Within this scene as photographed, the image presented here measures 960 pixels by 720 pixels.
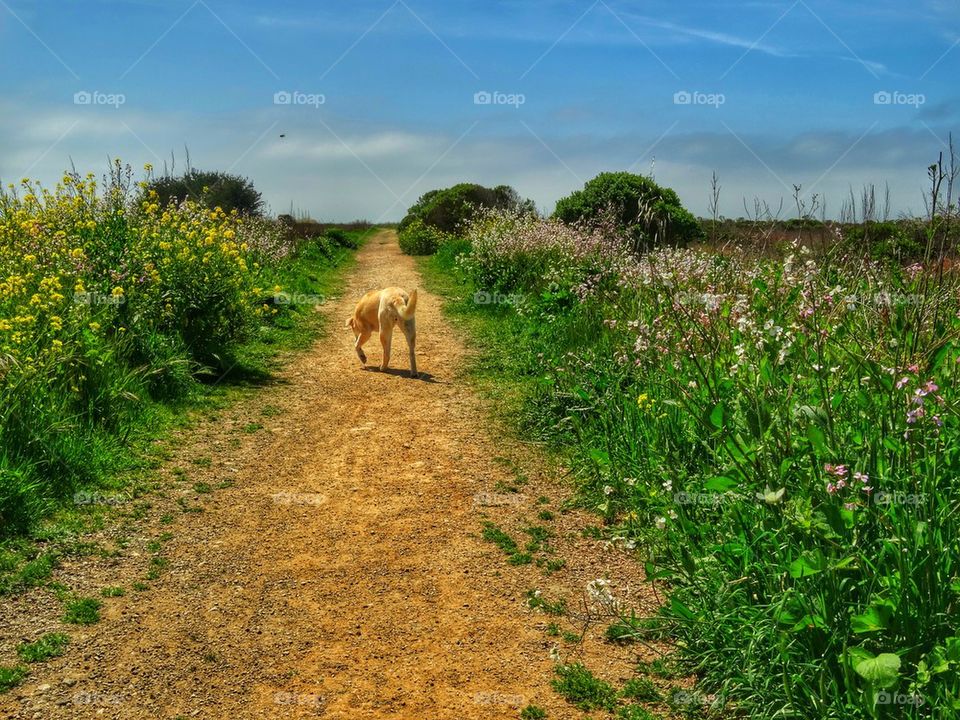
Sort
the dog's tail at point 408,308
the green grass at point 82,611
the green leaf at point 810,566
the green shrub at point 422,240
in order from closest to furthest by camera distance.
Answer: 1. the green leaf at point 810,566
2. the green grass at point 82,611
3. the dog's tail at point 408,308
4. the green shrub at point 422,240

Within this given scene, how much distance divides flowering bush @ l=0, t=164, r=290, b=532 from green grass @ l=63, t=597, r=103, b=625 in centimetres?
116

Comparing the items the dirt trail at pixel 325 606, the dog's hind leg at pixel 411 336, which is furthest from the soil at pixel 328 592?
the dog's hind leg at pixel 411 336

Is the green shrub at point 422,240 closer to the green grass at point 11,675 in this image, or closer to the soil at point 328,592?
the soil at point 328,592

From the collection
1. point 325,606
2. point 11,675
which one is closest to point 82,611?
point 11,675

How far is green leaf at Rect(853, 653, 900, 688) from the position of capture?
3086mm

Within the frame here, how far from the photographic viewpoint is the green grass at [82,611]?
481cm

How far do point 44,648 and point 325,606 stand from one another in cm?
149

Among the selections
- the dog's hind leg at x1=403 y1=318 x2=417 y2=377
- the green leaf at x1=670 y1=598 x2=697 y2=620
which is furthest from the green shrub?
the green leaf at x1=670 y1=598 x2=697 y2=620

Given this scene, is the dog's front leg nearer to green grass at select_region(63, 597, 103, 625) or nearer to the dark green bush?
the dark green bush

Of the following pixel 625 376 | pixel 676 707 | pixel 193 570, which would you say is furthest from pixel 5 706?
pixel 625 376

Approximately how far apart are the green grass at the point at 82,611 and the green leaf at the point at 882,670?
3.99 meters

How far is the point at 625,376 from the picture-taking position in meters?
7.54

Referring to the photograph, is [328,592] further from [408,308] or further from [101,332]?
[408,308]

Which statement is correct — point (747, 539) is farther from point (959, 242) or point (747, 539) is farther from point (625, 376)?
point (625, 376)
